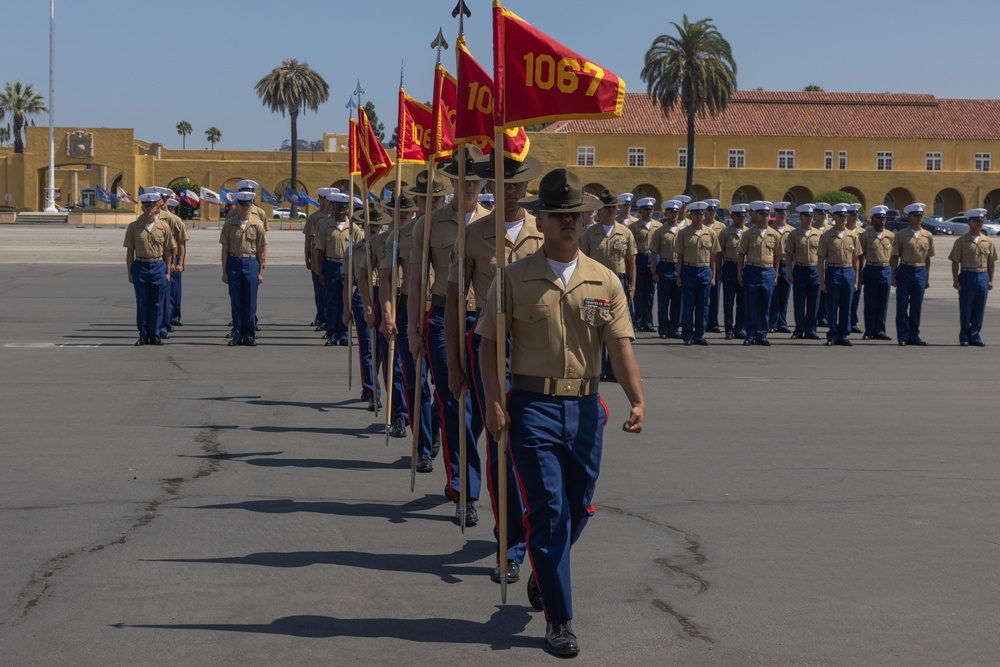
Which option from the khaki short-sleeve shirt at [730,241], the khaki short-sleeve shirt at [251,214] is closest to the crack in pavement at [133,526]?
the khaki short-sleeve shirt at [251,214]

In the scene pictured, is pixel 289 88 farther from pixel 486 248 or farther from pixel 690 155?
pixel 486 248

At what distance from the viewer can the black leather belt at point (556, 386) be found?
5383 millimetres

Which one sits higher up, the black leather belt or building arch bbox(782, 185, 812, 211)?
building arch bbox(782, 185, 812, 211)

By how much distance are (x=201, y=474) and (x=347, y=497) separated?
1238 mm

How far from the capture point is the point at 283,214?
96000 mm

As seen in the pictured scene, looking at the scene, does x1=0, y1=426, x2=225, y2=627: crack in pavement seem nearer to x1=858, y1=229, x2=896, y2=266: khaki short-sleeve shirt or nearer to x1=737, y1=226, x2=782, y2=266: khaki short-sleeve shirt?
x1=737, y1=226, x2=782, y2=266: khaki short-sleeve shirt

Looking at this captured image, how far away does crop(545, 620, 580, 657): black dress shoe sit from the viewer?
5027 mm

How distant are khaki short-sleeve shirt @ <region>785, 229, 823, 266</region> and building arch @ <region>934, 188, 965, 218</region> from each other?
74.9m

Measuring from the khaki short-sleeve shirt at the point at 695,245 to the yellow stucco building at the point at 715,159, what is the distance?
67751 mm

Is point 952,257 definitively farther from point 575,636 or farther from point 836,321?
point 575,636

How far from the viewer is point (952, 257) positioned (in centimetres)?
1911

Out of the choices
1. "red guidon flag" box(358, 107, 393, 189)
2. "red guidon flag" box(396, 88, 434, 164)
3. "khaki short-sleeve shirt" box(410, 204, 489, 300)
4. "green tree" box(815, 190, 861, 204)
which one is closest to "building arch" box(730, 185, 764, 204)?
"green tree" box(815, 190, 861, 204)

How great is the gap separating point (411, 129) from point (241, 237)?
717 centimetres

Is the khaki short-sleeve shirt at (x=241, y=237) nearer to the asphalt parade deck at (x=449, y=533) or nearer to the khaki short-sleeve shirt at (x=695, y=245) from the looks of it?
the asphalt parade deck at (x=449, y=533)
